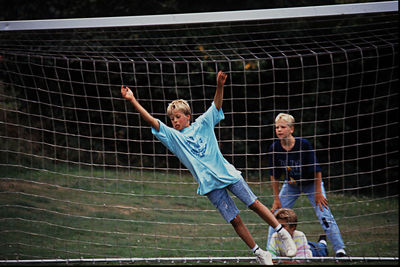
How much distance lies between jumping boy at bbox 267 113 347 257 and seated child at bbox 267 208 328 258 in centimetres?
16

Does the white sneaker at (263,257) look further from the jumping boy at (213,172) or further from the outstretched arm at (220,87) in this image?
the outstretched arm at (220,87)

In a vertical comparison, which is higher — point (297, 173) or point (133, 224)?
point (297, 173)

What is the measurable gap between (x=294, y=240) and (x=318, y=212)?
0.45 metres

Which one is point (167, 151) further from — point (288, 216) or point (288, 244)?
point (288, 244)

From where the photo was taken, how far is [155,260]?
541 centimetres

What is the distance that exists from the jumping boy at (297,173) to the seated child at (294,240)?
155 millimetres

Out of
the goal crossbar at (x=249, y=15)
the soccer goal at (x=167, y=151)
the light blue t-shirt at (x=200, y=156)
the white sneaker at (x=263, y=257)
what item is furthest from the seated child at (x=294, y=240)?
the goal crossbar at (x=249, y=15)

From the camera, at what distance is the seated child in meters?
5.20

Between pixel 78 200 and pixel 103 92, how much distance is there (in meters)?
2.77

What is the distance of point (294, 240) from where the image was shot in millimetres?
5387

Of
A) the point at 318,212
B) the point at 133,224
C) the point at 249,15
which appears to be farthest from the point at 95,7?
the point at 318,212

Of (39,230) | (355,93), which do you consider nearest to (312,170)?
(39,230)

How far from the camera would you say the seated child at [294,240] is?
5199mm

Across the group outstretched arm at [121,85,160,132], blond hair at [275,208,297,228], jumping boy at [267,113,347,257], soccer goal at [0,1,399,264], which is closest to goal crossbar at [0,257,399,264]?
soccer goal at [0,1,399,264]
